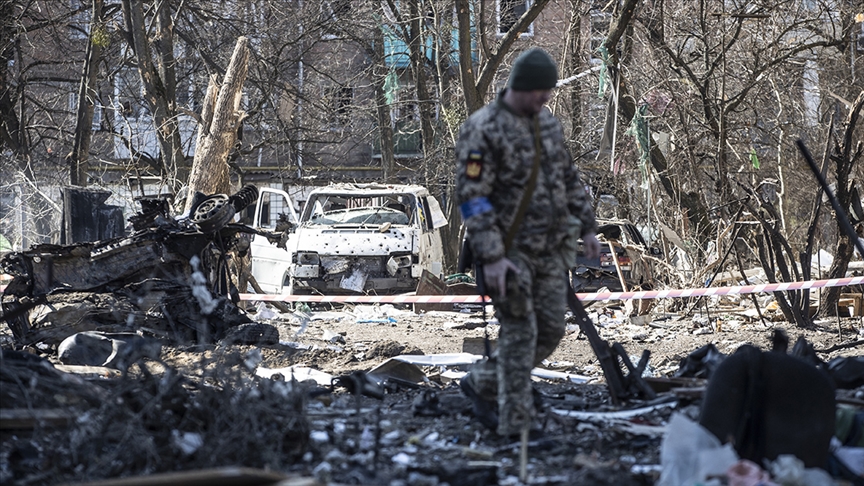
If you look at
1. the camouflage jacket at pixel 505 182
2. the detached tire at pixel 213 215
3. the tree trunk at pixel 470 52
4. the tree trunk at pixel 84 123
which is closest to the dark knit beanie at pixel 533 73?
the camouflage jacket at pixel 505 182

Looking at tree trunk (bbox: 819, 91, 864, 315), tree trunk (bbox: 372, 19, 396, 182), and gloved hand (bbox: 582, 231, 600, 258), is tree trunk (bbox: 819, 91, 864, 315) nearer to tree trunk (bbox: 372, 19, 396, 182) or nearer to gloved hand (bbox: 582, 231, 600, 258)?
gloved hand (bbox: 582, 231, 600, 258)

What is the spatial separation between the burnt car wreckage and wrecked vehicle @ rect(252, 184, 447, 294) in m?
4.38

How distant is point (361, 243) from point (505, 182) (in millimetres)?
9671

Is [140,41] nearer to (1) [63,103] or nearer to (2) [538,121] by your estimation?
(1) [63,103]

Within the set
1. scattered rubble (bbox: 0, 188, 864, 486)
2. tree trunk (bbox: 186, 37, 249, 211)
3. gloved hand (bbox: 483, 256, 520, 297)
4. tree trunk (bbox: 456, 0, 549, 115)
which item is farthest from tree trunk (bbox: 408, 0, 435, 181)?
gloved hand (bbox: 483, 256, 520, 297)

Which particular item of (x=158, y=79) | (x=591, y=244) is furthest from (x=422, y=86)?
(x=591, y=244)

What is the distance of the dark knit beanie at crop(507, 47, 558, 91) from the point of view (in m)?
4.27

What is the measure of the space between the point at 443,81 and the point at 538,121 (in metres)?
15.7

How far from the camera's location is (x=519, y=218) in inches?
170

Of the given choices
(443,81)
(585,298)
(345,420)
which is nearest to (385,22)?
(443,81)

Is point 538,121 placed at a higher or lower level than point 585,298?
higher

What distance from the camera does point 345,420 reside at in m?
4.85

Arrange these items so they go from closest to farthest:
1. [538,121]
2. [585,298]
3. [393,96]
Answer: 1. [538,121]
2. [585,298]
3. [393,96]

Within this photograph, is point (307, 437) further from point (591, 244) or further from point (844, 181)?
point (844, 181)
